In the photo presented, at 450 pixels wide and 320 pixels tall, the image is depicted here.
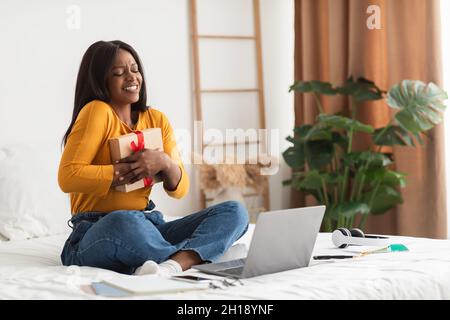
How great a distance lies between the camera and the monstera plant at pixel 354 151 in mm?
3684

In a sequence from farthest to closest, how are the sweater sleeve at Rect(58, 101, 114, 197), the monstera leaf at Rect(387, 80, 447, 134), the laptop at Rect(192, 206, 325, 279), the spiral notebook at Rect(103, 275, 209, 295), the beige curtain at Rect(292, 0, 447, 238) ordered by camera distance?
1. the beige curtain at Rect(292, 0, 447, 238)
2. the monstera leaf at Rect(387, 80, 447, 134)
3. the sweater sleeve at Rect(58, 101, 114, 197)
4. the laptop at Rect(192, 206, 325, 279)
5. the spiral notebook at Rect(103, 275, 209, 295)

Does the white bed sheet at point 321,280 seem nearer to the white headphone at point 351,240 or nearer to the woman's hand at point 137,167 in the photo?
the white headphone at point 351,240

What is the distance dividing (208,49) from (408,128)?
124 centimetres

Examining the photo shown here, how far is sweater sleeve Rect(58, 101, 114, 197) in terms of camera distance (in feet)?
7.09

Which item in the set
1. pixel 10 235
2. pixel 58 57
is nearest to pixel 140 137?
pixel 10 235

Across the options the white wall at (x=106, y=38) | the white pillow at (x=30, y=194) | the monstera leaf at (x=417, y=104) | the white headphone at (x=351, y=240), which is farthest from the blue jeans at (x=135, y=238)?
the monstera leaf at (x=417, y=104)

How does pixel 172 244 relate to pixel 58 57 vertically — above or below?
below

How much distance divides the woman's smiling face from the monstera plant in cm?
167

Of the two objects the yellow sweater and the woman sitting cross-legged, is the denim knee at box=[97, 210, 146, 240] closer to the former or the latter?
the woman sitting cross-legged

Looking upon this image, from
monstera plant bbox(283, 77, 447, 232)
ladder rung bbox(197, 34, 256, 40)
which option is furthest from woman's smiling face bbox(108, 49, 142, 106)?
ladder rung bbox(197, 34, 256, 40)

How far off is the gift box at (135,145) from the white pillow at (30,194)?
0.80 metres

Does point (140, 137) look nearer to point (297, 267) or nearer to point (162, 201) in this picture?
point (297, 267)

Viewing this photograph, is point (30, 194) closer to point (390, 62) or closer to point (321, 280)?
point (321, 280)

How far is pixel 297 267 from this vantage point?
6.55 feet
